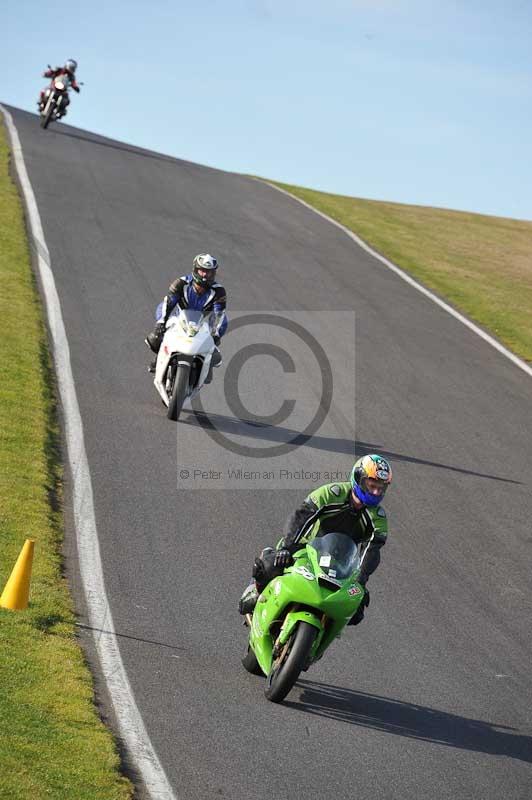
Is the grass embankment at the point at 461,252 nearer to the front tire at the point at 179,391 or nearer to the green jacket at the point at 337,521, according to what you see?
the front tire at the point at 179,391

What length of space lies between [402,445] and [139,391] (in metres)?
3.75

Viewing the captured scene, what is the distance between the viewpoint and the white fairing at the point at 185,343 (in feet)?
50.1

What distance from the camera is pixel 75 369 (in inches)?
642

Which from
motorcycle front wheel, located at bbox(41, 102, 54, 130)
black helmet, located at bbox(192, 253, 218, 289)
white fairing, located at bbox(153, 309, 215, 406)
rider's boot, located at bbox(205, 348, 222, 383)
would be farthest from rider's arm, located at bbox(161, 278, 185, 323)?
motorcycle front wheel, located at bbox(41, 102, 54, 130)

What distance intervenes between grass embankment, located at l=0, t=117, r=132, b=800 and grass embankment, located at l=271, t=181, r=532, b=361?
12.1m

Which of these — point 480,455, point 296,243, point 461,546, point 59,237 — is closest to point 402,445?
point 480,455

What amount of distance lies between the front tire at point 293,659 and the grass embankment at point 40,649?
1.30m

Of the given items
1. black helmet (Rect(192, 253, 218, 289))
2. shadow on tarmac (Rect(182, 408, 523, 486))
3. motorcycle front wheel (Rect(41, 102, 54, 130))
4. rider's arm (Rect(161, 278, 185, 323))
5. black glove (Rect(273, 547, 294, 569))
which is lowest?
black glove (Rect(273, 547, 294, 569))

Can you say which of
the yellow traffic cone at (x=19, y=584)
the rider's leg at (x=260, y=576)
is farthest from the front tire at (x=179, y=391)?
the yellow traffic cone at (x=19, y=584)

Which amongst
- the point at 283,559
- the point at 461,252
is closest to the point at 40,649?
→ the point at 283,559

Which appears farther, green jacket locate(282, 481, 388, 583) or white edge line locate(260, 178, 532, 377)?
white edge line locate(260, 178, 532, 377)

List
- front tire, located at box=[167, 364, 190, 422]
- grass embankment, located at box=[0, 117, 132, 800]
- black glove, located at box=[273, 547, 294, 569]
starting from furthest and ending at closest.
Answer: front tire, located at box=[167, 364, 190, 422], black glove, located at box=[273, 547, 294, 569], grass embankment, located at box=[0, 117, 132, 800]

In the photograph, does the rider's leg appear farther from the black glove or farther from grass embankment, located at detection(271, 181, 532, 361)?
grass embankment, located at detection(271, 181, 532, 361)

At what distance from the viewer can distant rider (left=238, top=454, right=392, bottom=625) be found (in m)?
8.59
